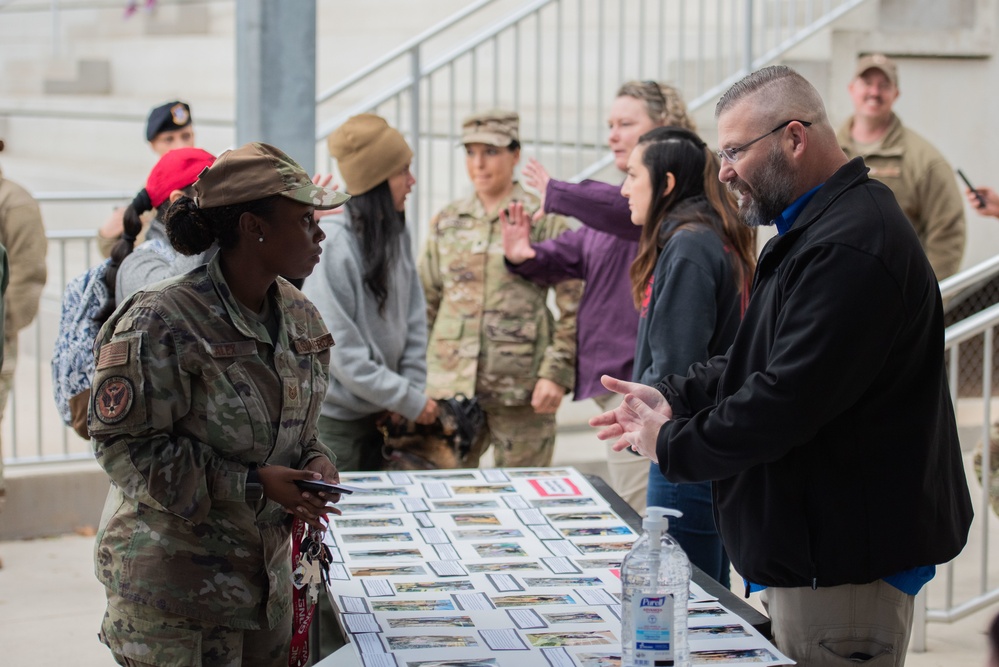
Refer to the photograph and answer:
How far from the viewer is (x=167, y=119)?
18.3ft

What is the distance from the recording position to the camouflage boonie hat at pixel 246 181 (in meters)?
2.38

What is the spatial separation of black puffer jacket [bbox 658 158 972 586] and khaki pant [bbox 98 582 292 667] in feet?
3.16

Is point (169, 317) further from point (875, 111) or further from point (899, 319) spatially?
point (875, 111)

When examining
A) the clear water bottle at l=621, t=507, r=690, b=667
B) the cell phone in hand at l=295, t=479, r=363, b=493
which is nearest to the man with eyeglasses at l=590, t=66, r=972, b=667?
the clear water bottle at l=621, t=507, r=690, b=667

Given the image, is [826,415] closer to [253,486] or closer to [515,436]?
[253,486]

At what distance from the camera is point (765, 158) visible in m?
2.35

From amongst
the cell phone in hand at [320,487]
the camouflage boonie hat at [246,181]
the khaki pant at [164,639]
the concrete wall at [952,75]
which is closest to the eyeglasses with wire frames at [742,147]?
the camouflage boonie hat at [246,181]

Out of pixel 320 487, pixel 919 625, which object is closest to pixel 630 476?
pixel 919 625

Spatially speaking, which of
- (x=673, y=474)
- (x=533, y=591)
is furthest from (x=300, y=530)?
(x=673, y=474)

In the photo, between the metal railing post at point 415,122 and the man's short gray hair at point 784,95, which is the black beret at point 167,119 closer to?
the metal railing post at point 415,122

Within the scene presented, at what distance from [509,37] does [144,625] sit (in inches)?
353

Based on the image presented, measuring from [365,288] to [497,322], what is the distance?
80cm

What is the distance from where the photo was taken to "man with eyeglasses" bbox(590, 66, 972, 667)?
215 cm

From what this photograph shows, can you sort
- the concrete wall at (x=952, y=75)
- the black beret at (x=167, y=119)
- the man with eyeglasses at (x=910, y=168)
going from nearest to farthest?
the black beret at (x=167, y=119) < the man with eyeglasses at (x=910, y=168) < the concrete wall at (x=952, y=75)
